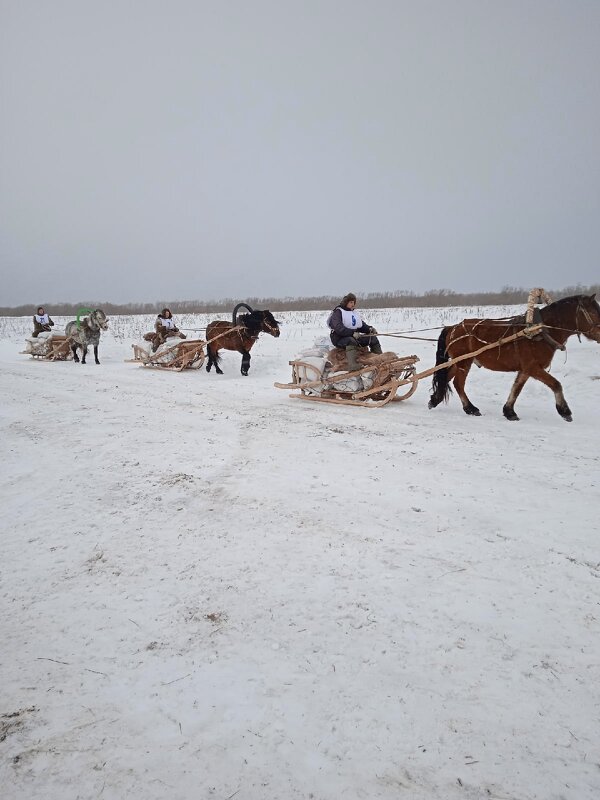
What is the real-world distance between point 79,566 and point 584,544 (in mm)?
3095

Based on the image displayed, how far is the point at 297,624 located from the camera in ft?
6.74

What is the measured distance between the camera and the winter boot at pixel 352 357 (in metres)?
7.65

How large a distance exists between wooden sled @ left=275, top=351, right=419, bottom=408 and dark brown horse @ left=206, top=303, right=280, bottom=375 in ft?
12.4

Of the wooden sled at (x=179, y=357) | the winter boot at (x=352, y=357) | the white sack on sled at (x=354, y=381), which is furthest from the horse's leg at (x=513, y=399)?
the wooden sled at (x=179, y=357)

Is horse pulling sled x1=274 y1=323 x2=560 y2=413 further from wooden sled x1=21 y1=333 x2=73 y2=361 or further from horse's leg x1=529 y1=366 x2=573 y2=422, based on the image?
wooden sled x1=21 y1=333 x2=73 y2=361

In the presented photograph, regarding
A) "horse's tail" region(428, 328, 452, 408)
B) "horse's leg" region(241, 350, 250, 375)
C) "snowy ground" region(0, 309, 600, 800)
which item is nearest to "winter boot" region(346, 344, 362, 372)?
"horse's tail" region(428, 328, 452, 408)

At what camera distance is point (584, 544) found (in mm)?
2740

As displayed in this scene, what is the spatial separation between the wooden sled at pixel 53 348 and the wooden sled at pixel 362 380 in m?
10.6

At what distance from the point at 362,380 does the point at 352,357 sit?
1.50 ft

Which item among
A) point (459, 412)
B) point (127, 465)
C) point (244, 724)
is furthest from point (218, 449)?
point (459, 412)

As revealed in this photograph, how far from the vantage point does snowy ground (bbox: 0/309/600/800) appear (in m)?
1.40

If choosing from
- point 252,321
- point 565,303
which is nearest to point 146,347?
point 252,321

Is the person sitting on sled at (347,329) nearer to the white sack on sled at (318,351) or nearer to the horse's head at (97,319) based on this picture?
the white sack on sled at (318,351)

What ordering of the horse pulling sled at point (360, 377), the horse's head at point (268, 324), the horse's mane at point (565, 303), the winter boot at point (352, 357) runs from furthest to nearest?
the horse's head at point (268, 324), the winter boot at point (352, 357), the horse pulling sled at point (360, 377), the horse's mane at point (565, 303)
